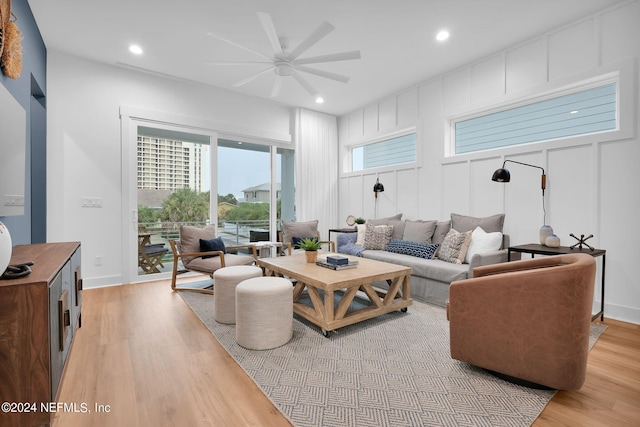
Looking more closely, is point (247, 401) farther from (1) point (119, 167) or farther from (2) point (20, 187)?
(1) point (119, 167)

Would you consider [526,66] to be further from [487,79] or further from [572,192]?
[572,192]

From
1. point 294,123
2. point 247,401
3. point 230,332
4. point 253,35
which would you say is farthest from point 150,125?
point 247,401

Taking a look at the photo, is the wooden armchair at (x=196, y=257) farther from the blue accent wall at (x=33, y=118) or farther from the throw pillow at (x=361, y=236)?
the throw pillow at (x=361, y=236)

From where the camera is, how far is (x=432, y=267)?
335 cm

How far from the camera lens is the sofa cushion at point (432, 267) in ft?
10.2

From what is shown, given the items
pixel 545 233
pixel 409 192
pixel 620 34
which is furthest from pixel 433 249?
pixel 620 34

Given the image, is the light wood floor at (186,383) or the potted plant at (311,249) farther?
the potted plant at (311,249)

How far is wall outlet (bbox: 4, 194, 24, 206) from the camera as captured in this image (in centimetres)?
209

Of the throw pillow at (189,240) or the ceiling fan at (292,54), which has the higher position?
the ceiling fan at (292,54)

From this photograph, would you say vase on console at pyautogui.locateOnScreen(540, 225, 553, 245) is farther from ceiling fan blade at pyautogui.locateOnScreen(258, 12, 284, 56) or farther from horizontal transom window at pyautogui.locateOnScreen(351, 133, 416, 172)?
ceiling fan blade at pyautogui.locateOnScreen(258, 12, 284, 56)

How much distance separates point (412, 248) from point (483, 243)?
0.86 m

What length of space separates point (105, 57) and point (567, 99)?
18.2 feet

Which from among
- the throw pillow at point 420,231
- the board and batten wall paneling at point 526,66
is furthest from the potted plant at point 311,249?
the board and batten wall paneling at point 526,66

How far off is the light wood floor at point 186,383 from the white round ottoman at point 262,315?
22cm
